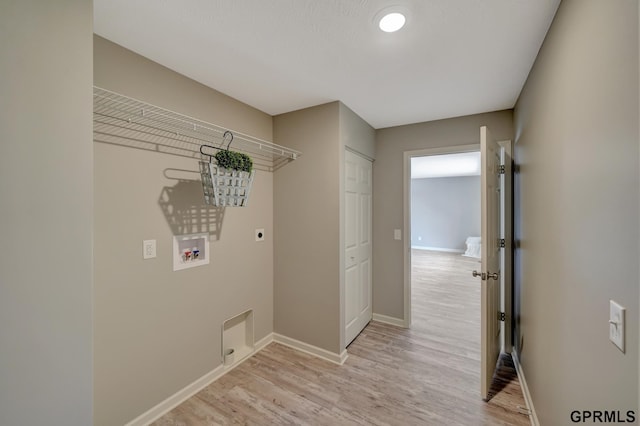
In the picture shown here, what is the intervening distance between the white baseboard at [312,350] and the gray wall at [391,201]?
994 millimetres

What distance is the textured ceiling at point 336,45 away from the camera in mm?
1276

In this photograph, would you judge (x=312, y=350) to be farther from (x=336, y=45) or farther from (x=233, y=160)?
(x=336, y=45)

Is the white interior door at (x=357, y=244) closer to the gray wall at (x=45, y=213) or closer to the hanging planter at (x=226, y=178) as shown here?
the hanging planter at (x=226, y=178)

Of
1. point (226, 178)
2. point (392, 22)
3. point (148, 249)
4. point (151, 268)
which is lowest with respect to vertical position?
point (151, 268)

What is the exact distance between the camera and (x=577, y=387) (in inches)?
42.1

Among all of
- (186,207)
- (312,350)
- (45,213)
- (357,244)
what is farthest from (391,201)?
(45,213)

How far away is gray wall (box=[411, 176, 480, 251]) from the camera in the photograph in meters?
7.99

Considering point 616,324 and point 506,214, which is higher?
point 506,214

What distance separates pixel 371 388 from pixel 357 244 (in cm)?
133

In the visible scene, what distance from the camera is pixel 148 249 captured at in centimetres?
169

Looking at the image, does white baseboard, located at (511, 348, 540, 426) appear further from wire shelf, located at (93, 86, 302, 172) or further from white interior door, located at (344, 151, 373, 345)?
wire shelf, located at (93, 86, 302, 172)

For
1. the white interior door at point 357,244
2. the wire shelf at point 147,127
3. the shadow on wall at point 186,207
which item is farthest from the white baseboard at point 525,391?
the wire shelf at point 147,127

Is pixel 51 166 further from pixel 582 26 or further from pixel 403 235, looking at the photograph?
pixel 403 235

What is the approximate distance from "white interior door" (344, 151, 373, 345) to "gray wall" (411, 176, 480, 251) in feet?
20.2
